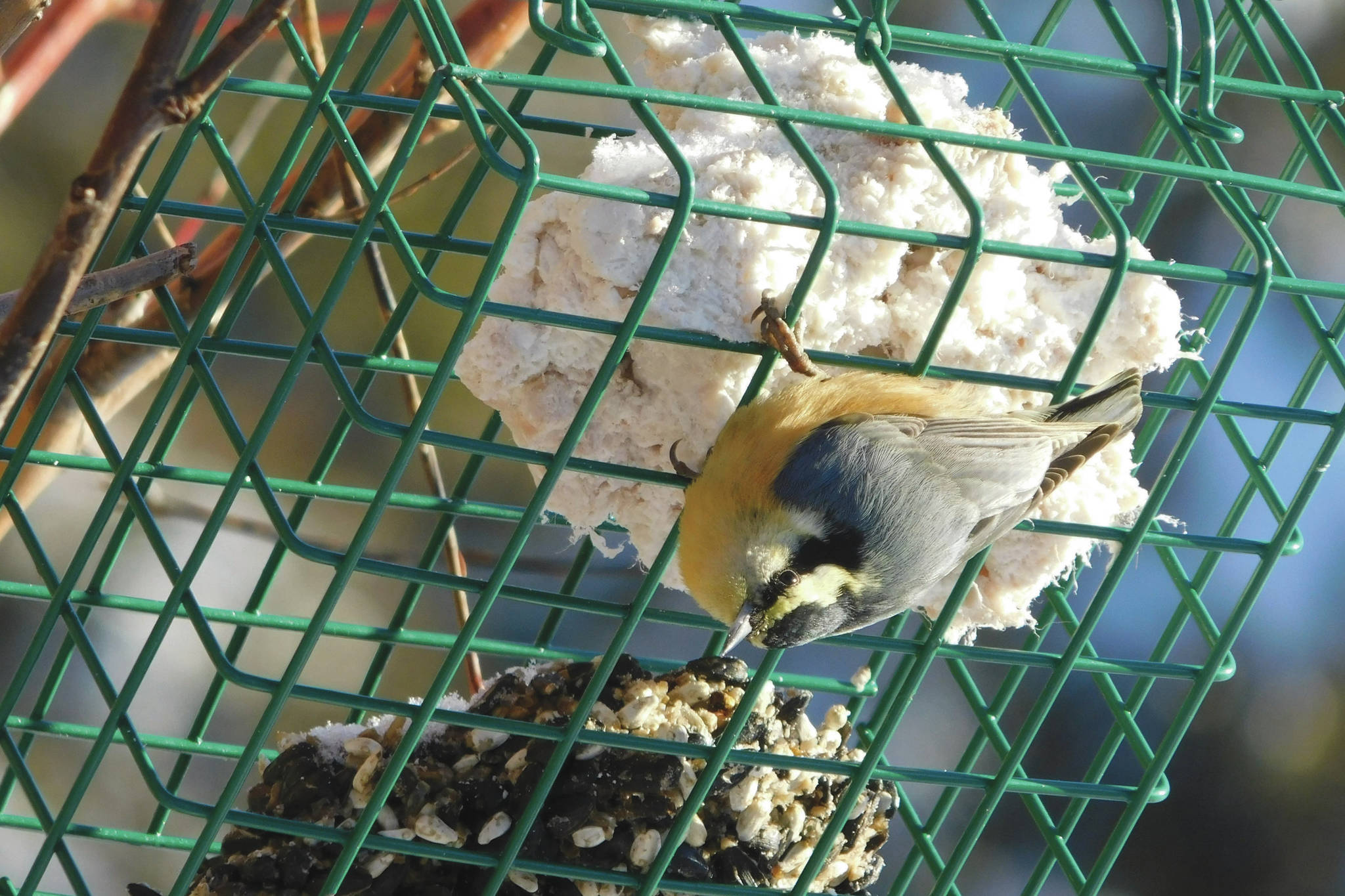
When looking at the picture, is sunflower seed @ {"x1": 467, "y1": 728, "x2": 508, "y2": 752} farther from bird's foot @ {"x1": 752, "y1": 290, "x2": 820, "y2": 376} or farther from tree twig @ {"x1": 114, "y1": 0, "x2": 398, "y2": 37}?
tree twig @ {"x1": 114, "y1": 0, "x2": 398, "y2": 37}

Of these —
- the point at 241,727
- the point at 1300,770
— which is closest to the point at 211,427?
the point at 241,727

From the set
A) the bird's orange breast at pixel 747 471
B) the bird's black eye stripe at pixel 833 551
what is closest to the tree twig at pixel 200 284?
the bird's orange breast at pixel 747 471

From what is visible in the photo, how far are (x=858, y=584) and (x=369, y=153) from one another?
0.85 m

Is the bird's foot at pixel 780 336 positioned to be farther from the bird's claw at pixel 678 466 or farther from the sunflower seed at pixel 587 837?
the sunflower seed at pixel 587 837

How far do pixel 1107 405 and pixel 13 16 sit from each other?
116 centimetres

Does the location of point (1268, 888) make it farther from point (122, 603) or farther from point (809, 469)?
point (122, 603)

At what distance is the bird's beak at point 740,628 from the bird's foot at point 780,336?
263 millimetres

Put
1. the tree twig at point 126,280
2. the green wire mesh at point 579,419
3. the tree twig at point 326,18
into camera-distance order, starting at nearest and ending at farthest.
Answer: the tree twig at point 126,280 → the green wire mesh at point 579,419 → the tree twig at point 326,18

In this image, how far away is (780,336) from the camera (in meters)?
1.42

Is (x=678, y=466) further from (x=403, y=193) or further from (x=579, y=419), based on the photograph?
(x=403, y=193)

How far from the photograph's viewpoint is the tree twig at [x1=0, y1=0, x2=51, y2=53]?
1319 millimetres

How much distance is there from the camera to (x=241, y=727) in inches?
118

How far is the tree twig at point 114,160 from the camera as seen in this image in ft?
3.52

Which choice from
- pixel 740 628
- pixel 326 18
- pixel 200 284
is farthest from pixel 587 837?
pixel 326 18
